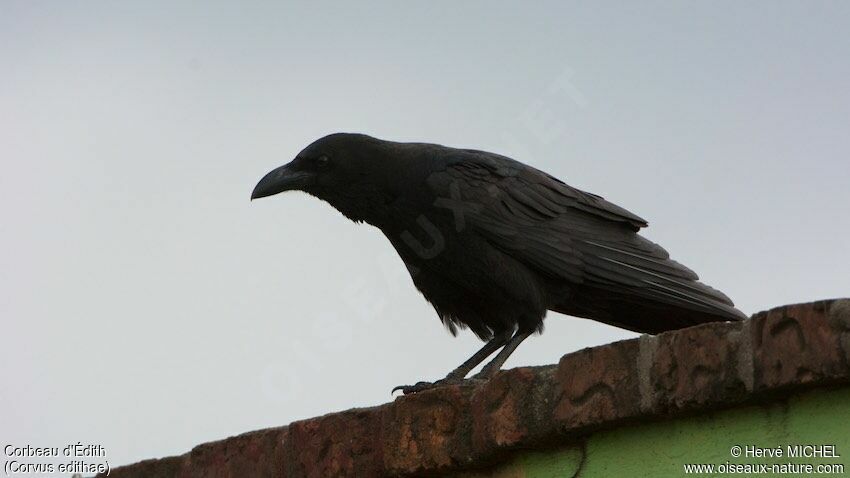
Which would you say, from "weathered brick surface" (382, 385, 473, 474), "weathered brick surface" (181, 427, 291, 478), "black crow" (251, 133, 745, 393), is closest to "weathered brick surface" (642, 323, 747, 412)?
"weathered brick surface" (382, 385, 473, 474)

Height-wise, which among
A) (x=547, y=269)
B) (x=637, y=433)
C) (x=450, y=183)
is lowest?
(x=637, y=433)

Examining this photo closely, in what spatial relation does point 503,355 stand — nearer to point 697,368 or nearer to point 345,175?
point 345,175

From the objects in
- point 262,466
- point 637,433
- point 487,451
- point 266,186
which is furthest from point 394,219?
point 637,433

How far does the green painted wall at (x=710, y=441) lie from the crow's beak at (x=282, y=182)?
9.78ft

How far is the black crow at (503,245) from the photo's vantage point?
19.4 ft

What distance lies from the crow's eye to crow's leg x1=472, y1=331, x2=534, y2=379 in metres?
1.41

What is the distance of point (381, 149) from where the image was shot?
6.41 m

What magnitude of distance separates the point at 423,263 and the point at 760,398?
2.98 metres

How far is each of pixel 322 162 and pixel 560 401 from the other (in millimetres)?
3075

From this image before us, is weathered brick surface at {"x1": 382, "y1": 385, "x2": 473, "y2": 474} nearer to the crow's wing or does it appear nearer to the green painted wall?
the green painted wall

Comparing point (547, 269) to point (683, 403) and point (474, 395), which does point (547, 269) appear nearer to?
point (474, 395)

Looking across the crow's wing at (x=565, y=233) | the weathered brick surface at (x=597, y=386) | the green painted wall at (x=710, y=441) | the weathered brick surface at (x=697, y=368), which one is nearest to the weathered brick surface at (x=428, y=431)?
the green painted wall at (x=710, y=441)

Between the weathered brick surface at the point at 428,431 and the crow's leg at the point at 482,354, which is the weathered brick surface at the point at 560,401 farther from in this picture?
the crow's leg at the point at 482,354

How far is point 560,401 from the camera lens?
371 cm
